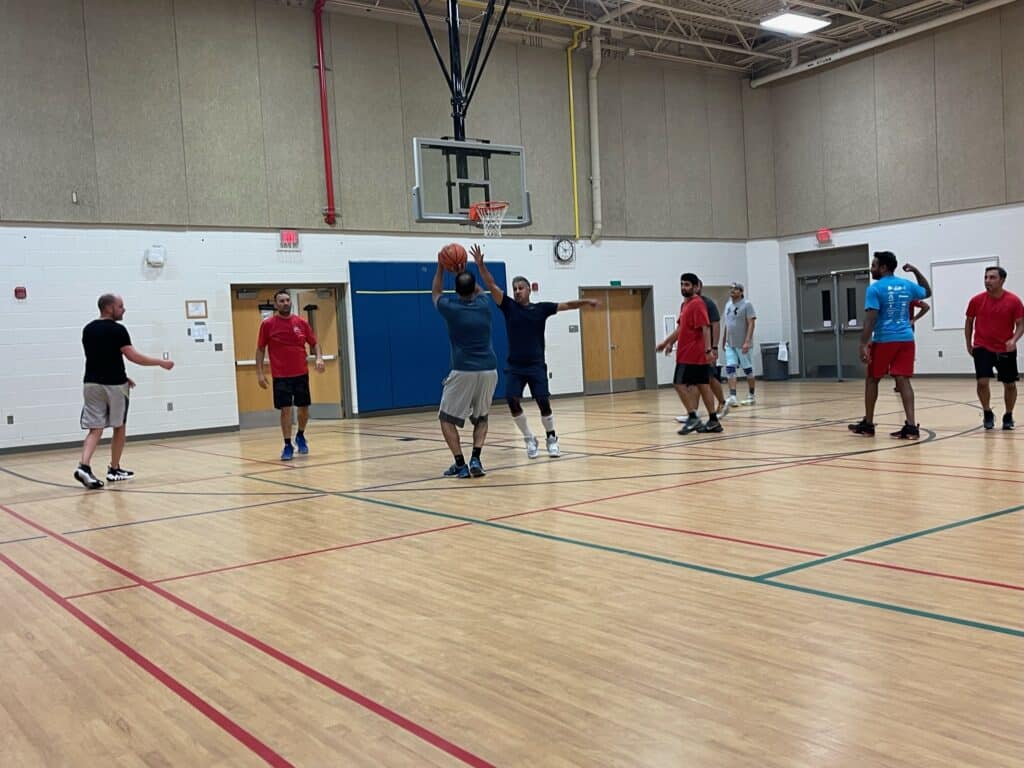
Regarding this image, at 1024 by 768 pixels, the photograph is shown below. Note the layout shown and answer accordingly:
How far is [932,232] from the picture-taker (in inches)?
700

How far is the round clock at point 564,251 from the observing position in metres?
18.2

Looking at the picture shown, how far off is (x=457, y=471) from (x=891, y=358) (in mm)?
4183

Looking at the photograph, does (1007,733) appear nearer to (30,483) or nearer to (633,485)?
(633,485)

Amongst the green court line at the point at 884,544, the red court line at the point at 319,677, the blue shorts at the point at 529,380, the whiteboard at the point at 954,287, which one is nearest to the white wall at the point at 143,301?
the blue shorts at the point at 529,380

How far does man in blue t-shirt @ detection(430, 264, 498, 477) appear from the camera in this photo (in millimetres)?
7363

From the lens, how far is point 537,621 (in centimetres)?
360

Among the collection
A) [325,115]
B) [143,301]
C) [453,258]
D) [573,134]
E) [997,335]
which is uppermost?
[573,134]

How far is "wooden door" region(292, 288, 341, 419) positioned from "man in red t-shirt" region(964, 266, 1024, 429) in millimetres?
10234

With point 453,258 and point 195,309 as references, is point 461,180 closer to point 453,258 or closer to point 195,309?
point 195,309

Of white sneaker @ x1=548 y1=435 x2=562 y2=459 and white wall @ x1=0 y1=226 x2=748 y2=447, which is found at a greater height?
white wall @ x1=0 y1=226 x2=748 y2=447

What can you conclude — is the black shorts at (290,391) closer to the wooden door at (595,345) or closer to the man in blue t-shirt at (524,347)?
the man in blue t-shirt at (524,347)

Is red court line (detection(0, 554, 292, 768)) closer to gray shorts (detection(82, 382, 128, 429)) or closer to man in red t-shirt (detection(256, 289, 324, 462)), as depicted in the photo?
gray shorts (detection(82, 382, 128, 429))

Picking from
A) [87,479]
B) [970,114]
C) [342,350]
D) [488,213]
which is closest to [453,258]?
[87,479]

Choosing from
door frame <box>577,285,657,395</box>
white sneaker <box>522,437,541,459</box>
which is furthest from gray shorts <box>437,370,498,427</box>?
door frame <box>577,285,657,395</box>
